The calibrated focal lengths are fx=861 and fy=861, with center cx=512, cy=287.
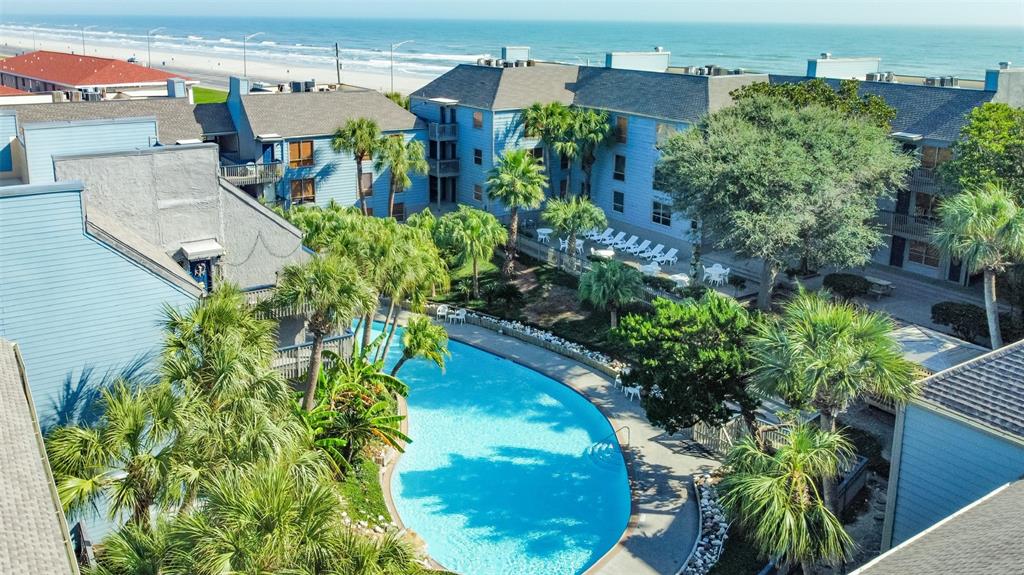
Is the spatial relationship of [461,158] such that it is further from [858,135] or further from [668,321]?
[668,321]

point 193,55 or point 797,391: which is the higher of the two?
point 193,55

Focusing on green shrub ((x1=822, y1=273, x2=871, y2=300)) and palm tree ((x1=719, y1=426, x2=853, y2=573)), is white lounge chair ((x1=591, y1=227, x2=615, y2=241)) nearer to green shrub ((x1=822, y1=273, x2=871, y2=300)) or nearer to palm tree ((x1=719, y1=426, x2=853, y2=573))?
green shrub ((x1=822, y1=273, x2=871, y2=300))

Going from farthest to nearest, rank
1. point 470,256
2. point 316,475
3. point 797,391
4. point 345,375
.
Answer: point 470,256
point 345,375
point 797,391
point 316,475

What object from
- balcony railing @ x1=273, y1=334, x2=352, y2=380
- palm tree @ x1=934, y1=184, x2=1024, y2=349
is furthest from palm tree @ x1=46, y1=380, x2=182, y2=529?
palm tree @ x1=934, y1=184, x2=1024, y2=349

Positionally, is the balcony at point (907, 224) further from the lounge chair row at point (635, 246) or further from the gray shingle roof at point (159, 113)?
the gray shingle roof at point (159, 113)

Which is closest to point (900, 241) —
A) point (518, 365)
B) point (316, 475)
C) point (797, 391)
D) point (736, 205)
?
point (736, 205)

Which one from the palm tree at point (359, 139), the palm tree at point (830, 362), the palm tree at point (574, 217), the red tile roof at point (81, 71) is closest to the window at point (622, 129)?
the palm tree at point (574, 217)
